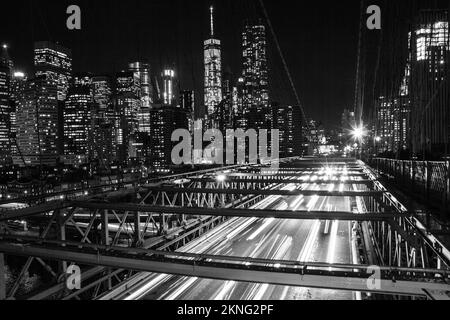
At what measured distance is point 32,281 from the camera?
4350 centimetres

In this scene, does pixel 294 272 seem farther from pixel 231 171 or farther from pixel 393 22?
pixel 393 22

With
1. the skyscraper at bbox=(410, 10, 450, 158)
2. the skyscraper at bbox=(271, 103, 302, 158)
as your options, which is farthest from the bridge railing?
the skyscraper at bbox=(271, 103, 302, 158)

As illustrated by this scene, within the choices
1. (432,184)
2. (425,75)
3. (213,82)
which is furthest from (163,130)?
(432,184)

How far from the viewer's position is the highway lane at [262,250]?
786cm

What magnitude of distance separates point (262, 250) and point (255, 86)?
81042 millimetres

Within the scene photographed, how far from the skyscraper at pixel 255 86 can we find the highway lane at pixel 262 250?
52.0m

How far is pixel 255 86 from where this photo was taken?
297 feet

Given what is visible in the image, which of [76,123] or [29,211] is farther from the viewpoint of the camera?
[76,123]

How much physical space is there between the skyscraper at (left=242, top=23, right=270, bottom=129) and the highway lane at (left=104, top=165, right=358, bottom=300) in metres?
52.0

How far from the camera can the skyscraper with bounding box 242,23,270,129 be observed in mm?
76812

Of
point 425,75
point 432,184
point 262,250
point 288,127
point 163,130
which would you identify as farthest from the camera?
point 163,130

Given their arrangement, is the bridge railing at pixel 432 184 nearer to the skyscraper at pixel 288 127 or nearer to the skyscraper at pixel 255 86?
the skyscraper at pixel 255 86

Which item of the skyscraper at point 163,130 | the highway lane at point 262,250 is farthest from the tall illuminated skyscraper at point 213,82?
the highway lane at point 262,250

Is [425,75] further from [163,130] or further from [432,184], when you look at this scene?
[163,130]
